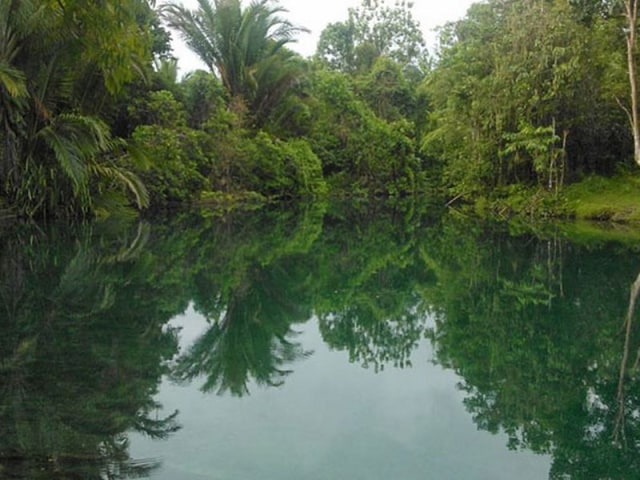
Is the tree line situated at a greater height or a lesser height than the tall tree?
lesser

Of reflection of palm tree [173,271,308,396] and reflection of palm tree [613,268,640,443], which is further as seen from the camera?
reflection of palm tree [173,271,308,396]

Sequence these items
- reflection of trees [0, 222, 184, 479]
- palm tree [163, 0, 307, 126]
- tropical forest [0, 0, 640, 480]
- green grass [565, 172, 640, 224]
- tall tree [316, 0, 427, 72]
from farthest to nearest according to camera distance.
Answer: tall tree [316, 0, 427, 72], palm tree [163, 0, 307, 126], green grass [565, 172, 640, 224], tropical forest [0, 0, 640, 480], reflection of trees [0, 222, 184, 479]

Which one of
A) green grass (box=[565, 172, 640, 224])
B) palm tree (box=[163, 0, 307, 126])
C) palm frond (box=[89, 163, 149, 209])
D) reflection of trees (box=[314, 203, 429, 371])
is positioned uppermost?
palm tree (box=[163, 0, 307, 126])

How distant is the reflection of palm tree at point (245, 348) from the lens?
4871 mm

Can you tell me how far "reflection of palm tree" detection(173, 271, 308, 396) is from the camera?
4871mm

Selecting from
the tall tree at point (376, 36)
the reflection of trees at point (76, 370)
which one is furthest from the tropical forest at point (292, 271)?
the tall tree at point (376, 36)

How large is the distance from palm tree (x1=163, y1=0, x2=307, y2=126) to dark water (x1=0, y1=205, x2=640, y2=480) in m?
20.5

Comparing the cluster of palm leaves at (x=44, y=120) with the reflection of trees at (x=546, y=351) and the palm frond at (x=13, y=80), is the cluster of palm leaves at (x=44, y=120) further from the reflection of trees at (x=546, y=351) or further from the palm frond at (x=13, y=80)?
the reflection of trees at (x=546, y=351)

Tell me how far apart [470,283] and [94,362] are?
545 centimetres

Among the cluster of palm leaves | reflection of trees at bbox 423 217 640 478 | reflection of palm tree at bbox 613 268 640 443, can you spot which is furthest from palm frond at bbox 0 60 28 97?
reflection of palm tree at bbox 613 268 640 443

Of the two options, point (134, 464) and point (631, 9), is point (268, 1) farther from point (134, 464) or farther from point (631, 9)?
point (134, 464)

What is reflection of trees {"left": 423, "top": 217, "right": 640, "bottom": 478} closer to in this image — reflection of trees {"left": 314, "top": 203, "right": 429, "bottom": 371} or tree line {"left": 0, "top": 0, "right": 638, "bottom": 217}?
reflection of trees {"left": 314, "top": 203, "right": 429, "bottom": 371}

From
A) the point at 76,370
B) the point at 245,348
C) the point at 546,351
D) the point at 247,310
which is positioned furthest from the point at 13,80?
the point at 546,351

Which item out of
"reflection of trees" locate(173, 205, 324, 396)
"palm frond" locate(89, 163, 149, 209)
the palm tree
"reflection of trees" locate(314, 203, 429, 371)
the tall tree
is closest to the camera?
"reflection of trees" locate(173, 205, 324, 396)
